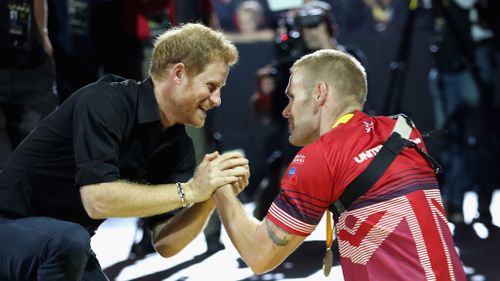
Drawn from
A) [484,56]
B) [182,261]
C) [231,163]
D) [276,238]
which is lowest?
[182,261]

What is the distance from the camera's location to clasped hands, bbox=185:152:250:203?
8.02 ft

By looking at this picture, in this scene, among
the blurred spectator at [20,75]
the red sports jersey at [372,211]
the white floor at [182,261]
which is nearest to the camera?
the red sports jersey at [372,211]

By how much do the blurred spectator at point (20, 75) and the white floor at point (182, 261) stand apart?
3.12 feet

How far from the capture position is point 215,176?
2.44m

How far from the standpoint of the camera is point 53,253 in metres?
2.50

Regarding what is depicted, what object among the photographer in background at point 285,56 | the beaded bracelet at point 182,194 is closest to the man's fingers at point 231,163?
the beaded bracelet at point 182,194

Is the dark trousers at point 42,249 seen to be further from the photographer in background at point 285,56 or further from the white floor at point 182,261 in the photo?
the photographer in background at point 285,56

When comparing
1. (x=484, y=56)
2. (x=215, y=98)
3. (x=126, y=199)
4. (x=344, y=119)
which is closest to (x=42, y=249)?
(x=126, y=199)

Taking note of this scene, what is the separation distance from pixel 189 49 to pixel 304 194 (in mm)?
656

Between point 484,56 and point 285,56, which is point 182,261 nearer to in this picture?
point 285,56

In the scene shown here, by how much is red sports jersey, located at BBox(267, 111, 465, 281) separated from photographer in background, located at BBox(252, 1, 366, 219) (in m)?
2.25

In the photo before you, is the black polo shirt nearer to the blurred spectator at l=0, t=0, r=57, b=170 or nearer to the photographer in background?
the blurred spectator at l=0, t=0, r=57, b=170

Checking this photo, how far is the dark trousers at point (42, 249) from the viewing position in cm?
250

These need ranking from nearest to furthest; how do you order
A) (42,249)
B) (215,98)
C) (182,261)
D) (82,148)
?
(82,148)
(42,249)
(215,98)
(182,261)
